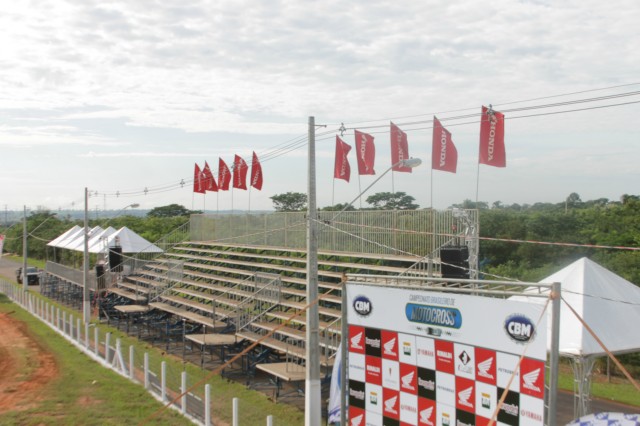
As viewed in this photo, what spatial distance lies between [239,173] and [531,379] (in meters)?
26.6

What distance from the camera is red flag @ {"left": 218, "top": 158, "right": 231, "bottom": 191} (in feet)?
116

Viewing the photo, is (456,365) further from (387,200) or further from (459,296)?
(387,200)

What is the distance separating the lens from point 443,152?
18438 mm

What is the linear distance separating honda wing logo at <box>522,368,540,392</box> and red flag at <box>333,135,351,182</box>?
16.8 metres

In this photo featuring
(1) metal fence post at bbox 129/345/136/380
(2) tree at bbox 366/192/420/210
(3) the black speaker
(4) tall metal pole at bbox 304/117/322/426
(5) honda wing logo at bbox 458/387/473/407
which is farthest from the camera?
(2) tree at bbox 366/192/420/210

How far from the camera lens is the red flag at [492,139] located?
16.1m

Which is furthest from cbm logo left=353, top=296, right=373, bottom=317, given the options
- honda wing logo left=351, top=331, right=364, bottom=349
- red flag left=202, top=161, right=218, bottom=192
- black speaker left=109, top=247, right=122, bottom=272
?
black speaker left=109, top=247, right=122, bottom=272

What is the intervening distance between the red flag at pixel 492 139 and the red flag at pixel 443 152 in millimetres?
1983

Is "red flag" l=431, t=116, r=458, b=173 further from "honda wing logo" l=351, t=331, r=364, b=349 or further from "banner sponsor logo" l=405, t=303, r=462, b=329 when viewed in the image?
"banner sponsor logo" l=405, t=303, r=462, b=329

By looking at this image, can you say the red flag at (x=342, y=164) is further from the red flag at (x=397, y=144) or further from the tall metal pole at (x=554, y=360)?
the tall metal pole at (x=554, y=360)

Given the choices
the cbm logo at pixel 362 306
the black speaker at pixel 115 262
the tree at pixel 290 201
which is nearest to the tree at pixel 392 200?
the tree at pixel 290 201

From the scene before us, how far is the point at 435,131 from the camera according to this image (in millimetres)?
18344

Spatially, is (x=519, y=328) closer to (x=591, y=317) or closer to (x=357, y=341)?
(x=357, y=341)

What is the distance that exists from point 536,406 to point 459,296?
172cm
